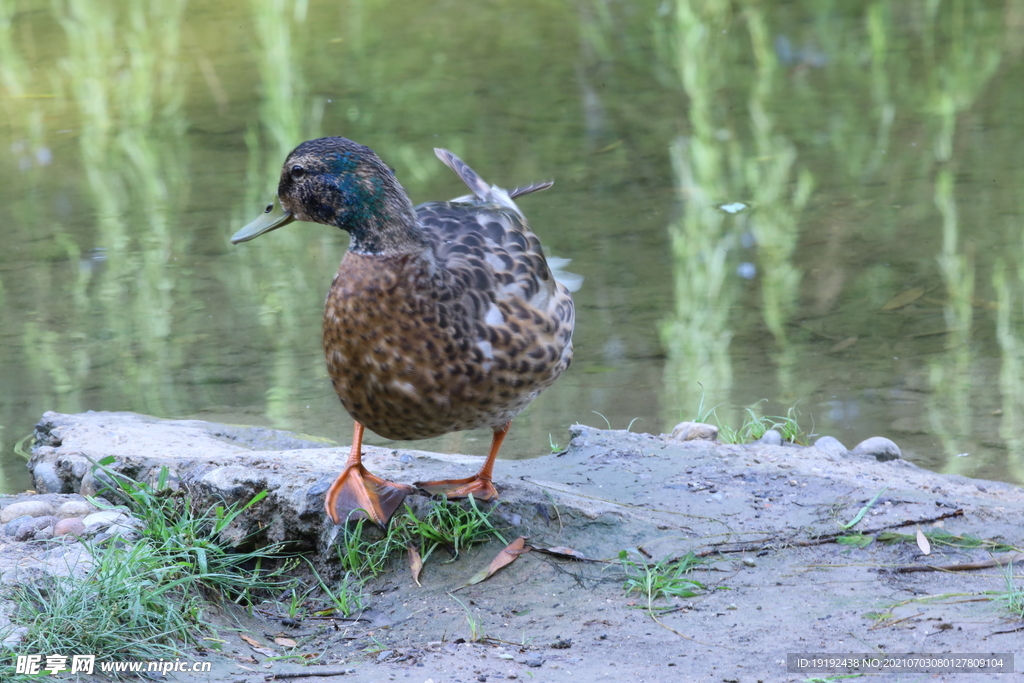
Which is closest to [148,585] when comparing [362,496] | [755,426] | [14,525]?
[14,525]

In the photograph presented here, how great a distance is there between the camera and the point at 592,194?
672 centimetres

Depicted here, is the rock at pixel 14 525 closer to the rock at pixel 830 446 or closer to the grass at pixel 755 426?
the grass at pixel 755 426

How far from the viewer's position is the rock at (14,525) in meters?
3.22

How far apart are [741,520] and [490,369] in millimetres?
1021

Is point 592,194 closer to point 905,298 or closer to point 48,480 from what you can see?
point 905,298

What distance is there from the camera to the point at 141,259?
6.21 metres

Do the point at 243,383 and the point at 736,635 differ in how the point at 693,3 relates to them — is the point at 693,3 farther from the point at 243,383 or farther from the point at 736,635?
the point at 736,635

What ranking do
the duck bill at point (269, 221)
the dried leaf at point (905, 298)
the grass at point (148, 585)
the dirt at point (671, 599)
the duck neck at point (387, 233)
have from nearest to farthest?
the grass at point (148, 585) → the dirt at point (671, 599) → the duck neck at point (387, 233) → the duck bill at point (269, 221) → the dried leaf at point (905, 298)

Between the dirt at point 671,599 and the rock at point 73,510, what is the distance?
1.14 feet

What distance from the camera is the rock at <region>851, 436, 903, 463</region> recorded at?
435 cm

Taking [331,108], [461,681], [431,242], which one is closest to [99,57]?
[331,108]

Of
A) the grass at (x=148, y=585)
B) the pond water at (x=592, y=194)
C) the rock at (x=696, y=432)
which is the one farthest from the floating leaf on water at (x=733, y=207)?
the grass at (x=148, y=585)

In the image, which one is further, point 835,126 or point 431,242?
point 835,126

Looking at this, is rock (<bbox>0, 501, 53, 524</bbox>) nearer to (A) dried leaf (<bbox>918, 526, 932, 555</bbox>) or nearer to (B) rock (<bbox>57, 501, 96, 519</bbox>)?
(B) rock (<bbox>57, 501, 96, 519</bbox>)
